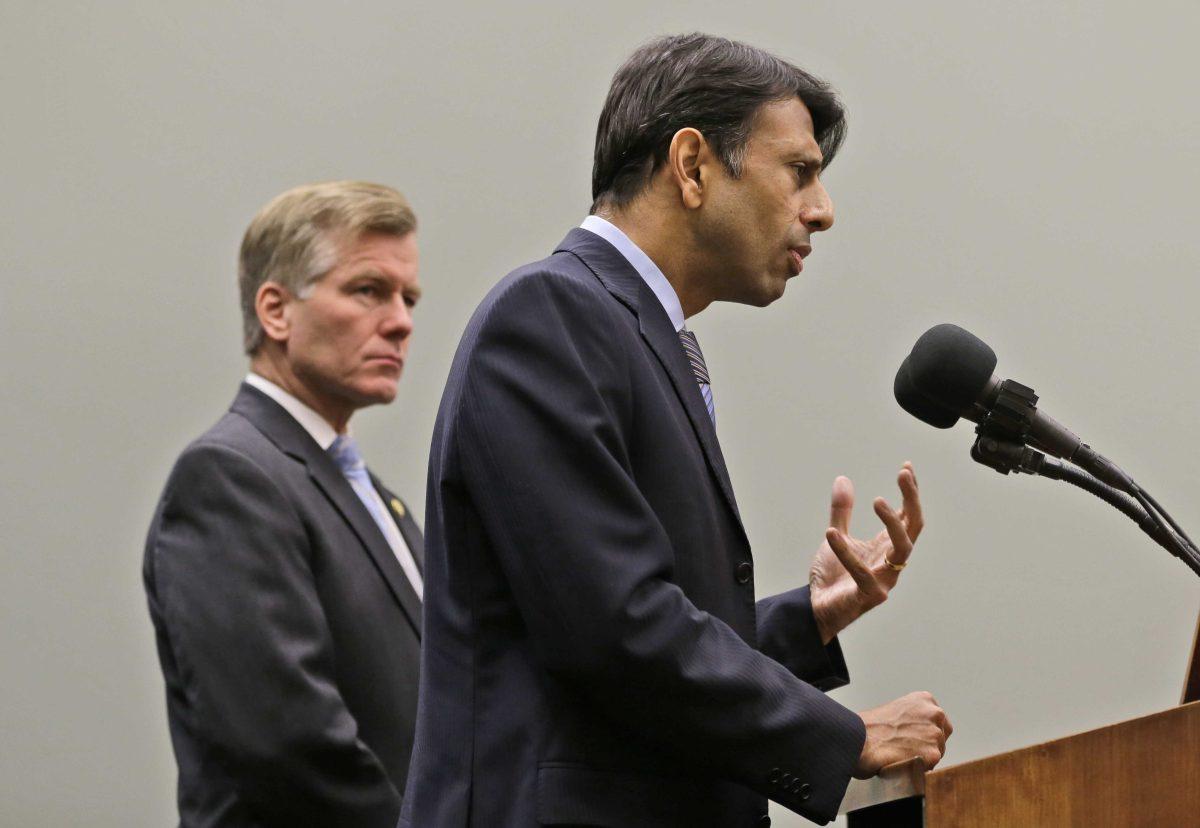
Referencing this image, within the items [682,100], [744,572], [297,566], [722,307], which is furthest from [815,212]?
[722,307]

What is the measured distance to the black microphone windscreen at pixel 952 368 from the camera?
5.02ft

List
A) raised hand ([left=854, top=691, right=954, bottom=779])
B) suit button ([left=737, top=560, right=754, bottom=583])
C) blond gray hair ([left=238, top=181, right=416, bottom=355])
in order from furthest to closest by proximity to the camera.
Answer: blond gray hair ([left=238, top=181, right=416, bottom=355]) → suit button ([left=737, top=560, right=754, bottom=583]) → raised hand ([left=854, top=691, right=954, bottom=779])

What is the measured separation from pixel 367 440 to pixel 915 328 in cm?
129

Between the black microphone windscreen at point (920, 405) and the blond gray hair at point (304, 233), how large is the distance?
1.28 meters

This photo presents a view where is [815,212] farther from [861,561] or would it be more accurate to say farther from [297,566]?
[297,566]

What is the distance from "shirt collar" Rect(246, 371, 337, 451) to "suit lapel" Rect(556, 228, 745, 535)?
0.99 m

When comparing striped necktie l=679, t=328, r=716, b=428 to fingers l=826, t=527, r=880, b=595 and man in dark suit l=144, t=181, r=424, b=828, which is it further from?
man in dark suit l=144, t=181, r=424, b=828

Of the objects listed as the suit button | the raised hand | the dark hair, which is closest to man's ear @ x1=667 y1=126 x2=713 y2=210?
the dark hair

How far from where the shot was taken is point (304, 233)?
104 inches

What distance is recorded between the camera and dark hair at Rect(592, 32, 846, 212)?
1.68 m

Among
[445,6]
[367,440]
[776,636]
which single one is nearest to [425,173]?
[445,6]

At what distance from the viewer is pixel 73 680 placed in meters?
3.43

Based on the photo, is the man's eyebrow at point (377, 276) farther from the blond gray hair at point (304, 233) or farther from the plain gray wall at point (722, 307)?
the plain gray wall at point (722, 307)

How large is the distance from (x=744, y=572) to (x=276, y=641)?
2.75ft
